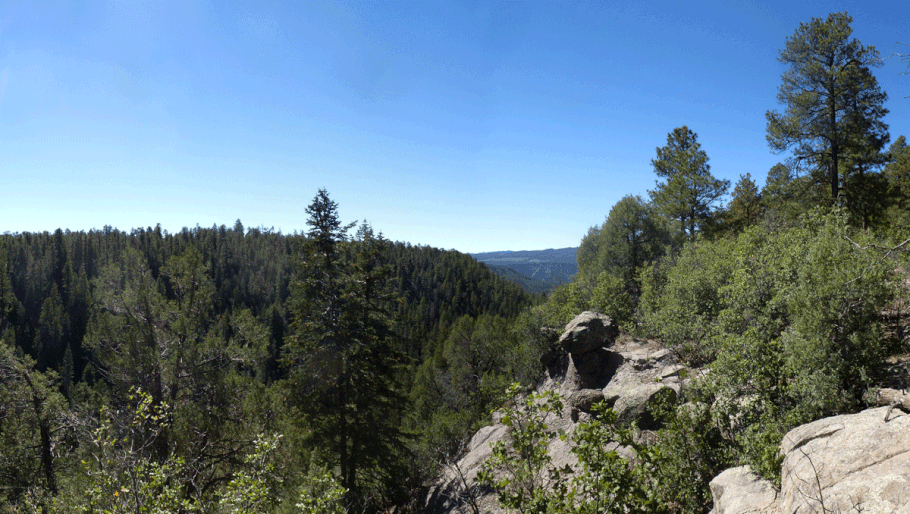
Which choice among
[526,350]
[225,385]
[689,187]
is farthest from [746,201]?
[225,385]

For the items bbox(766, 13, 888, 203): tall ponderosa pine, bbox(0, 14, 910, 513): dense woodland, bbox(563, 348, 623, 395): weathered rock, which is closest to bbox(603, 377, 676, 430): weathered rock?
bbox(0, 14, 910, 513): dense woodland

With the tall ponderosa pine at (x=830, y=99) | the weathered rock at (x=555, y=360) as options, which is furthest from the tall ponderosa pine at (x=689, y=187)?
the weathered rock at (x=555, y=360)

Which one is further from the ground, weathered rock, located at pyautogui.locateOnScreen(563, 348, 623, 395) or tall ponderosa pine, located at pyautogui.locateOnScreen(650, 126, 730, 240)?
tall ponderosa pine, located at pyautogui.locateOnScreen(650, 126, 730, 240)

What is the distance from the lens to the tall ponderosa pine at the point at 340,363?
51.4 ft

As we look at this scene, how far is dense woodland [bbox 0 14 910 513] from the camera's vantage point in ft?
21.4

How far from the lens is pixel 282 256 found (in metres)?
137

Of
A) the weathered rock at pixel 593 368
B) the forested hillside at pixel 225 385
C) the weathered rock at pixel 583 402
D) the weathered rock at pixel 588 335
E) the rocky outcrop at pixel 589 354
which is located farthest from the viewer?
the forested hillside at pixel 225 385

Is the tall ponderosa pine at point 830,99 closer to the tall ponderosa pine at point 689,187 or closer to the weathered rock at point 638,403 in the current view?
the tall ponderosa pine at point 689,187

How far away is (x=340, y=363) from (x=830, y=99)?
24235 mm

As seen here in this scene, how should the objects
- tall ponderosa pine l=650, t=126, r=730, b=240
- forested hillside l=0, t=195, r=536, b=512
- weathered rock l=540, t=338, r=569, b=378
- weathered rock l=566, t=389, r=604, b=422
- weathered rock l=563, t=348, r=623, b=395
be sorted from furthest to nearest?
tall ponderosa pine l=650, t=126, r=730, b=240
weathered rock l=540, t=338, r=569, b=378
forested hillside l=0, t=195, r=536, b=512
weathered rock l=563, t=348, r=623, b=395
weathered rock l=566, t=389, r=604, b=422

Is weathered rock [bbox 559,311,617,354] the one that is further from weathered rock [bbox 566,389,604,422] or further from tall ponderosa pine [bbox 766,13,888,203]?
tall ponderosa pine [bbox 766,13,888,203]

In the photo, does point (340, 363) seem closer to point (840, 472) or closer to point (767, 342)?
point (767, 342)

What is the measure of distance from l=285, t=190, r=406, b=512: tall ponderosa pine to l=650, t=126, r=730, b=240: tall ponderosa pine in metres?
20.3

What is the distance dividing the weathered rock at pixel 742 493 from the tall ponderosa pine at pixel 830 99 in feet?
59.3
